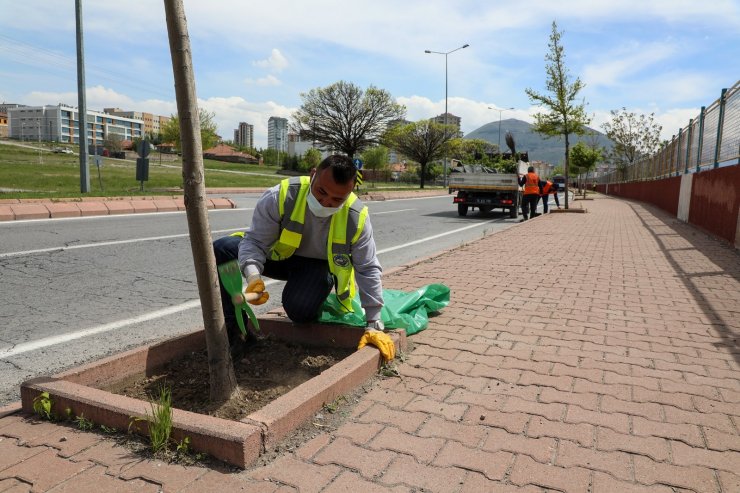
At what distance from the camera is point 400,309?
4.03 m

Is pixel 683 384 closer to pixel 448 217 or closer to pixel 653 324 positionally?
pixel 653 324

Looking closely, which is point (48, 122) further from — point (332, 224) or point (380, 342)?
point (380, 342)

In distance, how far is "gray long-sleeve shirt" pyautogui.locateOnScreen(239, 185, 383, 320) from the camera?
3176 mm

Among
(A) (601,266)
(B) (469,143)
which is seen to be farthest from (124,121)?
(A) (601,266)

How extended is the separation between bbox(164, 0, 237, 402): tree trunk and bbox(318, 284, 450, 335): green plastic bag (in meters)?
1.04

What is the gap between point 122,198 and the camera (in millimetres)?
14891

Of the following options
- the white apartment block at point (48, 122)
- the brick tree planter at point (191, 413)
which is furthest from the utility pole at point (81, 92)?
the white apartment block at point (48, 122)

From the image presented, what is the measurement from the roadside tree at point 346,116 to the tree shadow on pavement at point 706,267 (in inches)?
1621

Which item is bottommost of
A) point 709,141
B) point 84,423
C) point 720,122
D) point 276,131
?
point 84,423

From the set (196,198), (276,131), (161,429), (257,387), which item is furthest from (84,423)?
(276,131)

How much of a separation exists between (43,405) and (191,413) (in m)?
0.71

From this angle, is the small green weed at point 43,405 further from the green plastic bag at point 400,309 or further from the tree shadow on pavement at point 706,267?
the tree shadow on pavement at point 706,267

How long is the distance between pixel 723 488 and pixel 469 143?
2479 inches

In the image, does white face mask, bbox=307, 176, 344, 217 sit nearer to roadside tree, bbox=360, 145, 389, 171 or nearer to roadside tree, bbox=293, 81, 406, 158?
roadside tree, bbox=293, 81, 406, 158
